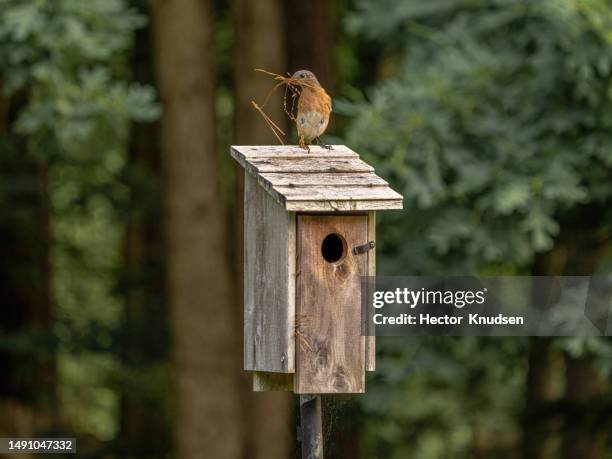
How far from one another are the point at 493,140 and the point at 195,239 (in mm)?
2265

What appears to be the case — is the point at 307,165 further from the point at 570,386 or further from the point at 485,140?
the point at 570,386

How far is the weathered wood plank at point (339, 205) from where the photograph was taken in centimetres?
490

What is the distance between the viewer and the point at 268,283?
5.29 meters

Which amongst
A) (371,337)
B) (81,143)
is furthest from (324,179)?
(81,143)

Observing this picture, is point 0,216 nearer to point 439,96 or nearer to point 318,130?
point 439,96

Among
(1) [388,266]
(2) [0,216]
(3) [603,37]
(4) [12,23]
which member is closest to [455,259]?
(1) [388,266]

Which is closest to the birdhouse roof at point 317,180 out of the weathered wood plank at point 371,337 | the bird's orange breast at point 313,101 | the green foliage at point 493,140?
the bird's orange breast at point 313,101

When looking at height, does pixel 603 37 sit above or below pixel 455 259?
above

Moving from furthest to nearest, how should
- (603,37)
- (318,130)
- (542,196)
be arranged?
(542,196), (603,37), (318,130)

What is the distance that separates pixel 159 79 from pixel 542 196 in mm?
2961

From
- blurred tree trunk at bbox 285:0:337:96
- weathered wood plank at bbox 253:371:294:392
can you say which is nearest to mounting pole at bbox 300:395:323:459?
weathered wood plank at bbox 253:371:294:392

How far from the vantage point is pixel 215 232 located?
11.2m

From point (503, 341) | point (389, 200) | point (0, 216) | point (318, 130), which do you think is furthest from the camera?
point (0, 216)

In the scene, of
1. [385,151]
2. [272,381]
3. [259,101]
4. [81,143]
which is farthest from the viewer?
[81,143]
